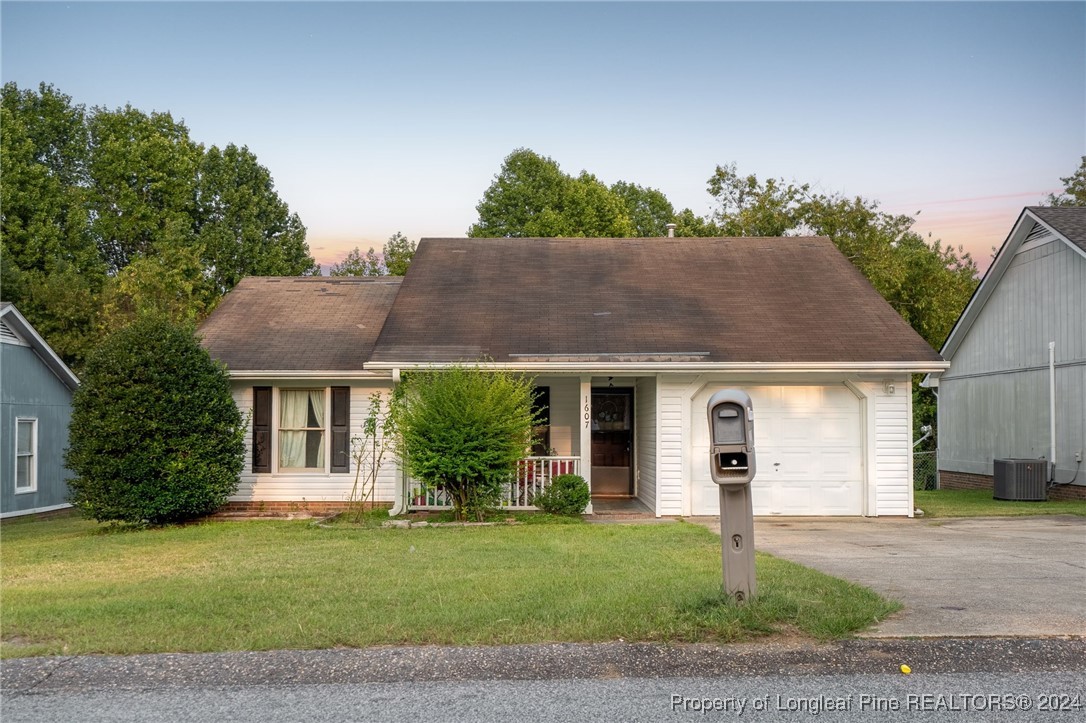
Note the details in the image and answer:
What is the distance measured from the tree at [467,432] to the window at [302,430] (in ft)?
8.30

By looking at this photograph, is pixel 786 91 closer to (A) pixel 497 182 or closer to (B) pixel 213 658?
(B) pixel 213 658

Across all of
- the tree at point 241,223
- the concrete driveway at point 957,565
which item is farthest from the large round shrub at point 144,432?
the tree at point 241,223

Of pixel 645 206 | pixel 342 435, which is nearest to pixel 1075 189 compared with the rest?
pixel 645 206

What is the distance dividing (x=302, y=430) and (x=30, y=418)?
6.29m

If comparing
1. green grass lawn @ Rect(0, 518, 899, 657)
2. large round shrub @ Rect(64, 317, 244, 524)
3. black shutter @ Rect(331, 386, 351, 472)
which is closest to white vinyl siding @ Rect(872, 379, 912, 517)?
green grass lawn @ Rect(0, 518, 899, 657)

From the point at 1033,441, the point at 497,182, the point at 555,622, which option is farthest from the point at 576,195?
the point at 555,622

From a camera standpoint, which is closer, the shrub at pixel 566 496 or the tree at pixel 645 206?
the shrub at pixel 566 496

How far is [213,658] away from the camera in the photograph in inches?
236

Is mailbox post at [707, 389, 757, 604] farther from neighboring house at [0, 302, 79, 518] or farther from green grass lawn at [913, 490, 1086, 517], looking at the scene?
neighboring house at [0, 302, 79, 518]

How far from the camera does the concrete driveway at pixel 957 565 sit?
6.88m

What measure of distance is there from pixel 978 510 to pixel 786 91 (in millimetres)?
9187

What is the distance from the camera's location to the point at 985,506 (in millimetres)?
17297

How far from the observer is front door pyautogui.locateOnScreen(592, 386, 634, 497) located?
18734 mm

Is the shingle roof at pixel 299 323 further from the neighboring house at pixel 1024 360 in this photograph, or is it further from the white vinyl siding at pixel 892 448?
the neighboring house at pixel 1024 360
